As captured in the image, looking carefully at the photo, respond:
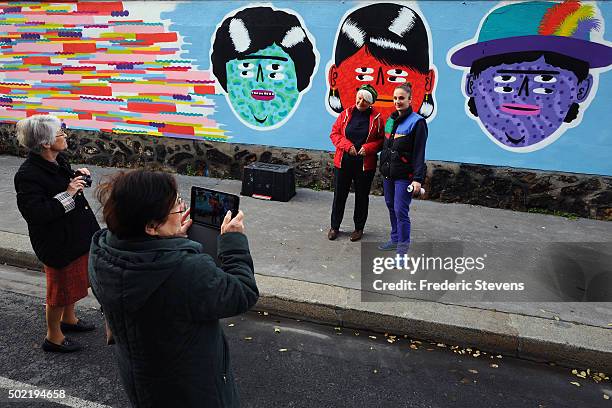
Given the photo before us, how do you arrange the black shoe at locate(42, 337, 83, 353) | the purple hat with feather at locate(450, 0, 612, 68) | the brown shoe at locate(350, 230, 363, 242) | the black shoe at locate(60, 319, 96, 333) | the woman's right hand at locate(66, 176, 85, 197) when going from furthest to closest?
1. the purple hat with feather at locate(450, 0, 612, 68)
2. the brown shoe at locate(350, 230, 363, 242)
3. the black shoe at locate(60, 319, 96, 333)
4. the black shoe at locate(42, 337, 83, 353)
5. the woman's right hand at locate(66, 176, 85, 197)

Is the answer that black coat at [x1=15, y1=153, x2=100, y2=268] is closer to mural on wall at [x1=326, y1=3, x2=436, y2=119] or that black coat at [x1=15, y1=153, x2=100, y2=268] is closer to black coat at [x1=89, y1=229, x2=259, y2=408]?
black coat at [x1=89, y1=229, x2=259, y2=408]

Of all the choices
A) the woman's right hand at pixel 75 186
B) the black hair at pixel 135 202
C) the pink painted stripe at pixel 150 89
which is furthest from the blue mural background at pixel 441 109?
the black hair at pixel 135 202

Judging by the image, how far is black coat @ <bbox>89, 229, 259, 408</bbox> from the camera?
159 centimetres

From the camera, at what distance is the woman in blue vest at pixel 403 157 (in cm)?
471

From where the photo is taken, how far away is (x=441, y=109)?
23.5 ft

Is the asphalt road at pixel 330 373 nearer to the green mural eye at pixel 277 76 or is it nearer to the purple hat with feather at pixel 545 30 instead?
the purple hat with feather at pixel 545 30

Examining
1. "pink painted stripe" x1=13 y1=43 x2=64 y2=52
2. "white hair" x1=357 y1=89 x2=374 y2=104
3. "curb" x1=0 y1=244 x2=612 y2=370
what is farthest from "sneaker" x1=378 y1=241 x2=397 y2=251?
"pink painted stripe" x1=13 y1=43 x2=64 y2=52

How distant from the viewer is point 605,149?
258 inches

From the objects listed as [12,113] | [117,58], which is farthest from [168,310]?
[12,113]

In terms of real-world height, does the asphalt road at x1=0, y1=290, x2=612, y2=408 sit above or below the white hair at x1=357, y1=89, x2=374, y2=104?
below

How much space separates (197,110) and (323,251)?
4.31 metres

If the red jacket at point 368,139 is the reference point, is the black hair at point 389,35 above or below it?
above

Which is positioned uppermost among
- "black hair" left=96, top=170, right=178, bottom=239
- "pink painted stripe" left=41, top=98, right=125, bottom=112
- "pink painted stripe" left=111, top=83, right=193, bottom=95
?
"pink painted stripe" left=111, top=83, right=193, bottom=95

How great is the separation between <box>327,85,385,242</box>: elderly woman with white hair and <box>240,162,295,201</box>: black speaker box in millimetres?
1624
